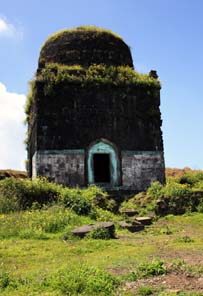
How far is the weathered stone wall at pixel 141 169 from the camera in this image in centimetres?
1675

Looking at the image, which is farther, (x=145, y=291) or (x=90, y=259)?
(x=90, y=259)

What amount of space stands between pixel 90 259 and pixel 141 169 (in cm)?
971

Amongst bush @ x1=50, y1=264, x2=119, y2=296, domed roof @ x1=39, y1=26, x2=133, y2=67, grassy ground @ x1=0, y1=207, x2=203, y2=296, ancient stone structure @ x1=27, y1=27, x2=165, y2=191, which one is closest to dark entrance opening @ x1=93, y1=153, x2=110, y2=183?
ancient stone structure @ x1=27, y1=27, x2=165, y2=191

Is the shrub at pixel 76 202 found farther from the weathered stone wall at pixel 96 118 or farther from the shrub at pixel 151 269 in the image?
the shrub at pixel 151 269

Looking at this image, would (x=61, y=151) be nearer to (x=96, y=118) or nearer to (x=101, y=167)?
(x=96, y=118)

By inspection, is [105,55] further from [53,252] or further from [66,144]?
[53,252]

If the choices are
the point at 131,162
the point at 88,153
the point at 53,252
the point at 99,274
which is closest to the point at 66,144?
the point at 88,153

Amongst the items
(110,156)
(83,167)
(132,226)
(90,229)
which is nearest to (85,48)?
(110,156)

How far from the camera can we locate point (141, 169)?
16891 millimetres

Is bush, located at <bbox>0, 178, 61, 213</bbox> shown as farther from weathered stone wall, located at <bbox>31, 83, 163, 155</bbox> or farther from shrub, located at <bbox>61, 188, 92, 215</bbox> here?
weathered stone wall, located at <bbox>31, 83, 163, 155</bbox>

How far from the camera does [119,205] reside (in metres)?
15.4

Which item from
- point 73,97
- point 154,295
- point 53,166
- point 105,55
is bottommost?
point 154,295

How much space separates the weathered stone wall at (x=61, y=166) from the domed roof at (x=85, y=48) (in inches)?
159

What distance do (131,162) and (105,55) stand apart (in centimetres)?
461
